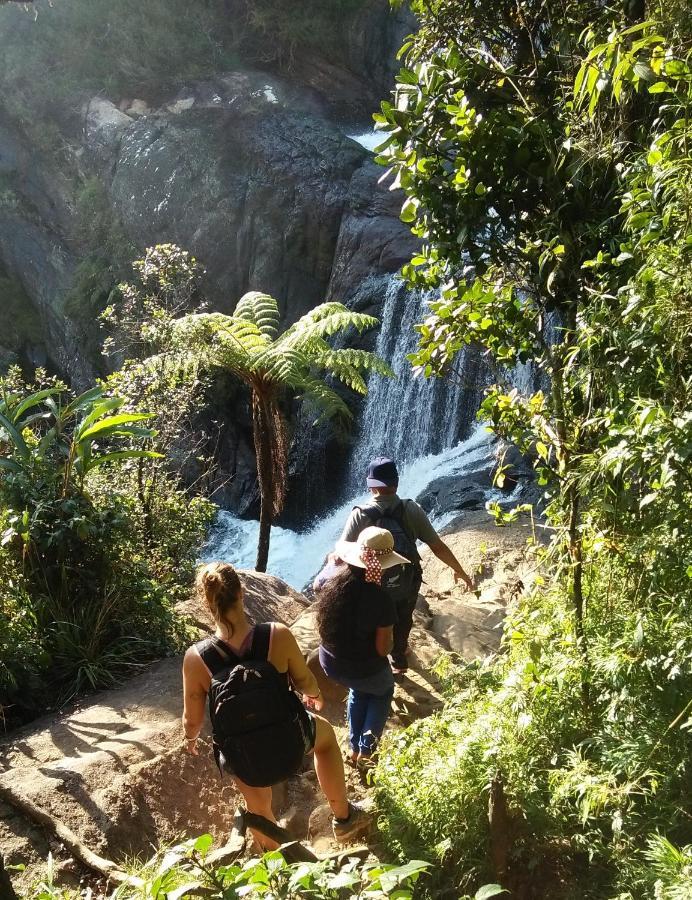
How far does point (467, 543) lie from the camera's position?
6.39 meters

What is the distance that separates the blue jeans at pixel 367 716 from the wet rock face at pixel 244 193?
1392 centimetres

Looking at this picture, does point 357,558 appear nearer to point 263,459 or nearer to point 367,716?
point 367,716

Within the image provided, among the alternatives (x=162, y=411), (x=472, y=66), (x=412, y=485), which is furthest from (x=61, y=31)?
(x=472, y=66)

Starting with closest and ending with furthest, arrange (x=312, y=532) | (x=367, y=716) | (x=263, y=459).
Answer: (x=367, y=716) < (x=263, y=459) < (x=312, y=532)

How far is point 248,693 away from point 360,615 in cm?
69

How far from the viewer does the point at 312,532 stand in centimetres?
1423

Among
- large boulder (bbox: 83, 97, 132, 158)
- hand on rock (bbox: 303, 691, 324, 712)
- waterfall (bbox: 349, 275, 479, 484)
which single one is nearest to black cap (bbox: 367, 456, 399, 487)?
hand on rock (bbox: 303, 691, 324, 712)

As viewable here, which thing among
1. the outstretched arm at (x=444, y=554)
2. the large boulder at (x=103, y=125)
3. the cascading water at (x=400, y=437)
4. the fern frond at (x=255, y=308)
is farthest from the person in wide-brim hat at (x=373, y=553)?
the large boulder at (x=103, y=125)

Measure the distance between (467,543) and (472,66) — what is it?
4511 mm

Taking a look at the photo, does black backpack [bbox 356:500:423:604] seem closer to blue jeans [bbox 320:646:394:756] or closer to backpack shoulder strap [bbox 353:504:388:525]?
backpack shoulder strap [bbox 353:504:388:525]

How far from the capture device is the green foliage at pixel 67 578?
160 inches

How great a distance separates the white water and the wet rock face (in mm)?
5076

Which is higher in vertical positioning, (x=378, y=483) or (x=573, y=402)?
(x=573, y=402)

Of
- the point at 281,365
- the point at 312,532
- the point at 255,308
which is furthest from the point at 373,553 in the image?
the point at 312,532
